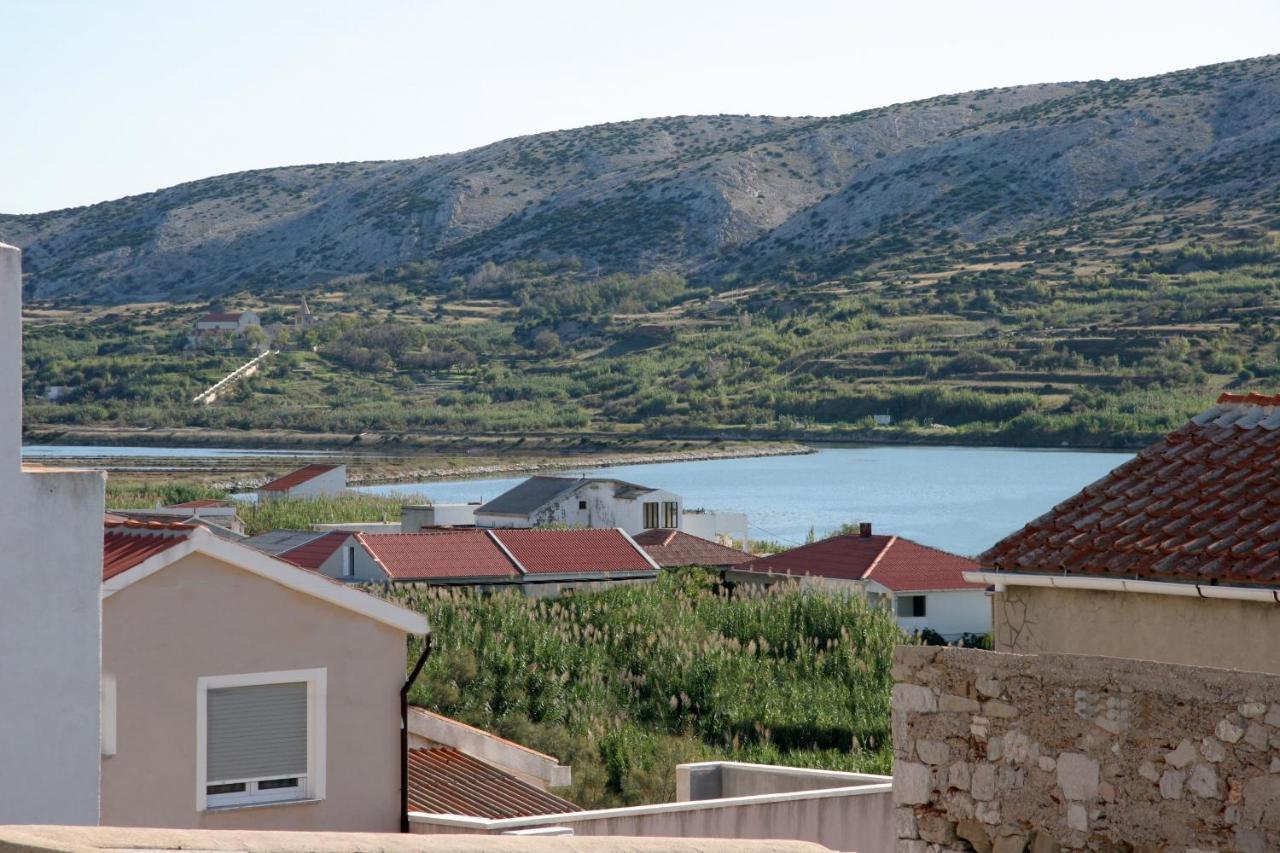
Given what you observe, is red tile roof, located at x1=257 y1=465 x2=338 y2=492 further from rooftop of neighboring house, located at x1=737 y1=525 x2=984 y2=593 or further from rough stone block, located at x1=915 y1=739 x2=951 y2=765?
rough stone block, located at x1=915 y1=739 x2=951 y2=765

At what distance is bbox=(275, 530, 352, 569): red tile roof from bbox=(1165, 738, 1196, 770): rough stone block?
93.4 ft

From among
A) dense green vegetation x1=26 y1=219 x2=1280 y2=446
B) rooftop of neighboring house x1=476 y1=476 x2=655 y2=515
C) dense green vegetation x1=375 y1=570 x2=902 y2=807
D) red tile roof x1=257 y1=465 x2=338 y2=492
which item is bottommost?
dense green vegetation x1=375 y1=570 x2=902 y2=807

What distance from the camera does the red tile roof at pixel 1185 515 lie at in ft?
27.5

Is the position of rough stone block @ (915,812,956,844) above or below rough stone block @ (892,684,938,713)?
below

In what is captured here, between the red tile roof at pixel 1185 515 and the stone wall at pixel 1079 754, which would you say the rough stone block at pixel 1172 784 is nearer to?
the stone wall at pixel 1079 754

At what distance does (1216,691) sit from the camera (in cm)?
577

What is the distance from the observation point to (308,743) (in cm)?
922

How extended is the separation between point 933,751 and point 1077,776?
0.63 metres

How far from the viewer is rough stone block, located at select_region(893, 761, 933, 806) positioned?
668 centimetres

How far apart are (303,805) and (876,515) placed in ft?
218

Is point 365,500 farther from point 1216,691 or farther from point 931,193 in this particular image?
point 931,193

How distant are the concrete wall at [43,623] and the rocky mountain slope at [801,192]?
418ft

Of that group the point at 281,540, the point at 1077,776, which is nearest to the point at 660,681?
the point at 281,540

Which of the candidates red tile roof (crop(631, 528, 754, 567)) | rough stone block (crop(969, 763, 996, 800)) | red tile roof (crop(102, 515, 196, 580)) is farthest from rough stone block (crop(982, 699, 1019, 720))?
red tile roof (crop(631, 528, 754, 567))
